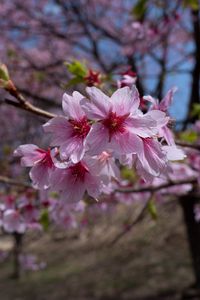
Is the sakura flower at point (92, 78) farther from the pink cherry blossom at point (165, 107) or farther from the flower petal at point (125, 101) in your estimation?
the flower petal at point (125, 101)

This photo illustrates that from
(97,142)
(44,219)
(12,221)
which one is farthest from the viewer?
(44,219)

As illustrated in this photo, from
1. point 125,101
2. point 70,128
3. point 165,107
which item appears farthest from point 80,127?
point 165,107

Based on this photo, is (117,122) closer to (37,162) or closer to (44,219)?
(37,162)

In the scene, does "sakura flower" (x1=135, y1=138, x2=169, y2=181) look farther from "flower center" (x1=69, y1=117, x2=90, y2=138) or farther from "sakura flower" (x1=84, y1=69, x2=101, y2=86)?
"sakura flower" (x1=84, y1=69, x2=101, y2=86)

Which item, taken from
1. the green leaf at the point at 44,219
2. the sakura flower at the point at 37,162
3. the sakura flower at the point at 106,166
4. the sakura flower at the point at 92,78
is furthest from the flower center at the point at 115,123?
the green leaf at the point at 44,219

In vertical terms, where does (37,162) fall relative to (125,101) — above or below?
below
